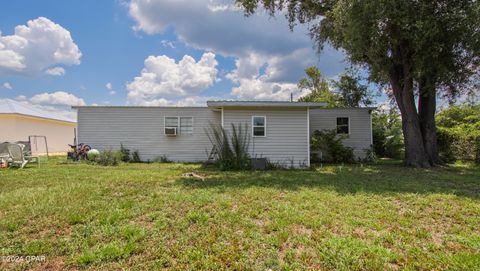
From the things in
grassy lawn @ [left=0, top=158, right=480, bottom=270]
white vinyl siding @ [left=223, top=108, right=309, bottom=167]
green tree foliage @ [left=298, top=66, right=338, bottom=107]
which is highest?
green tree foliage @ [left=298, top=66, right=338, bottom=107]

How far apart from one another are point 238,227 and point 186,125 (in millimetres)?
9499

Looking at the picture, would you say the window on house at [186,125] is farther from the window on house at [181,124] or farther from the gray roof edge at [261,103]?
the gray roof edge at [261,103]

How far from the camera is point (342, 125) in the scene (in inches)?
538

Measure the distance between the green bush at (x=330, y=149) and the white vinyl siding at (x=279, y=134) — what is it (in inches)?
90.6

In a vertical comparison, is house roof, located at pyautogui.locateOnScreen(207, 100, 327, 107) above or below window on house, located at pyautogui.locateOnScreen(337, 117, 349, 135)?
above

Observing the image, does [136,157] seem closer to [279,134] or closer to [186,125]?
[186,125]

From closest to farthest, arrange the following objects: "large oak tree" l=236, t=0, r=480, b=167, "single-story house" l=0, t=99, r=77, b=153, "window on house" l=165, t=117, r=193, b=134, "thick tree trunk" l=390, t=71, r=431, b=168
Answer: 1. "large oak tree" l=236, t=0, r=480, b=167
2. "thick tree trunk" l=390, t=71, r=431, b=168
3. "window on house" l=165, t=117, r=193, b=134
4. "single-story house" l=0, t=99, r=77, b=153

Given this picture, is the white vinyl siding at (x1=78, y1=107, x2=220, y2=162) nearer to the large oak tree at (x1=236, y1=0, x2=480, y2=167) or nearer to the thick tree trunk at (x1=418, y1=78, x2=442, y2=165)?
the large oak tree at (x1=236, y1=0, x2=480, y2=167)

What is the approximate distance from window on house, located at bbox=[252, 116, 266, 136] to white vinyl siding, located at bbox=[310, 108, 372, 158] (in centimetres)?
398

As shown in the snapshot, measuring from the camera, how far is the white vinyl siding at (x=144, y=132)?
1245 centimetres

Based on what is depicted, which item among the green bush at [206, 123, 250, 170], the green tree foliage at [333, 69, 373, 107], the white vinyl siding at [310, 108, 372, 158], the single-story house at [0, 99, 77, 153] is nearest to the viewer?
the green bush at [206, 123, 250, 170]

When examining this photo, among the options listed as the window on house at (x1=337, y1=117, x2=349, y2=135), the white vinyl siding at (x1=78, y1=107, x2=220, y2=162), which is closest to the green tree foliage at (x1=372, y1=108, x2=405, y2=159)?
the window on house at (x1=337, y1=117, x2=349, y2=135)

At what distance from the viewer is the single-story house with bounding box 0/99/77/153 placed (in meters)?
15.6

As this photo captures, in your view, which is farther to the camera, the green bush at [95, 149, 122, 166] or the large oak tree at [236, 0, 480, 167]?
the green bush at [95, 149, 122, 166]
